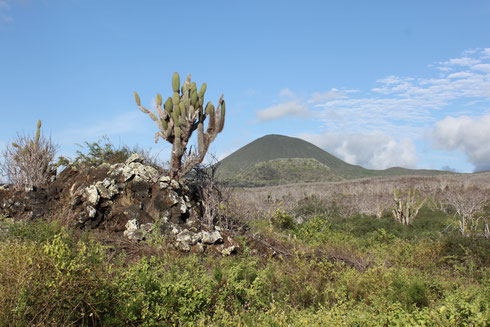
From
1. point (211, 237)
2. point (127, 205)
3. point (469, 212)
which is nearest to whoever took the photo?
point (211, 237)

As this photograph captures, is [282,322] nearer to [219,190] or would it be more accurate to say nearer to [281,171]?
[219,190]

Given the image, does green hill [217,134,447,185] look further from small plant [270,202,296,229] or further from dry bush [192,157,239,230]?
dry bush [192,157,239,230]

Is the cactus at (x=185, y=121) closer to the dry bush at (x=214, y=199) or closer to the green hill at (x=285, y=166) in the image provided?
the dry bush at (x=214, y=199)

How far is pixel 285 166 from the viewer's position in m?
82.4

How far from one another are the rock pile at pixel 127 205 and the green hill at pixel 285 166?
54.6 m

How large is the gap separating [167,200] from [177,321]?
5044mm

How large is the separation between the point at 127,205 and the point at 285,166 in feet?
243

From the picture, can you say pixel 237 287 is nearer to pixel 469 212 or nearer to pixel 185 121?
pixel 185 121

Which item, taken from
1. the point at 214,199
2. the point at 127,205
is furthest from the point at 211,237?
the point at 127,205

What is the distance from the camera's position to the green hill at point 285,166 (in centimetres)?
7481

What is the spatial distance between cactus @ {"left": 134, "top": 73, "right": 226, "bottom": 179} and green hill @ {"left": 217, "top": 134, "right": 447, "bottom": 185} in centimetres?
5384

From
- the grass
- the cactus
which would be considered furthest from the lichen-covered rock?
the cactus

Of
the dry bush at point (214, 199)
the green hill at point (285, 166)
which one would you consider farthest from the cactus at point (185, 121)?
the green hill at point (285, 166)

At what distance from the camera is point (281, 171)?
78.2 meters
